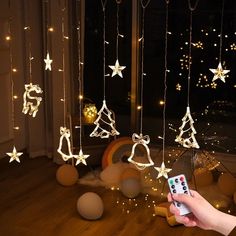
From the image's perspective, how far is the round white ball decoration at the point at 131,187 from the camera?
3.53 meters

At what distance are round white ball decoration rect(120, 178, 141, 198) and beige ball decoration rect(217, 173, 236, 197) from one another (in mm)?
636

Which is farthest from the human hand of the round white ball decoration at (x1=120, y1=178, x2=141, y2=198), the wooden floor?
the round white ball decoration at (x1=120, y1=178, x2=141, y2=198)

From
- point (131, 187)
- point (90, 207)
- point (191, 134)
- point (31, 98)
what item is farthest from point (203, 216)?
point (31, 98)

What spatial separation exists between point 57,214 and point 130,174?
0.68 metres

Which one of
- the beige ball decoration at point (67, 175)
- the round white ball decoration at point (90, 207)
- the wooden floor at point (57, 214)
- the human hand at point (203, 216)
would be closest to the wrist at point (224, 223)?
the human hand at point (203, 216)

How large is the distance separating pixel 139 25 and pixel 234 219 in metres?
3.29

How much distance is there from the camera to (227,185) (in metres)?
3.54

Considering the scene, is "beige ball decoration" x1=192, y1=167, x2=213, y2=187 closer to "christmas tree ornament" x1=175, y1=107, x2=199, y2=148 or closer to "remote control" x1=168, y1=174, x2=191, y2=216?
"christmas tree ornament" x1=175, y1=107, x2=199, y2=148

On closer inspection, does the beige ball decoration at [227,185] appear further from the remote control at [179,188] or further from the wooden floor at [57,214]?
the remote control at [179,188]

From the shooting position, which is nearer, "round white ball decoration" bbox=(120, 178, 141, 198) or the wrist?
the wrist

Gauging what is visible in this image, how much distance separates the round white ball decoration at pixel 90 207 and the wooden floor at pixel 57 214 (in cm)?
5

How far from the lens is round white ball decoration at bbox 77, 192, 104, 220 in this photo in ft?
10.3

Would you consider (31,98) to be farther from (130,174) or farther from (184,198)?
(184,198)

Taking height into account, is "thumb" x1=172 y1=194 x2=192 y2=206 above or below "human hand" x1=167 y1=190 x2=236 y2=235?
above
